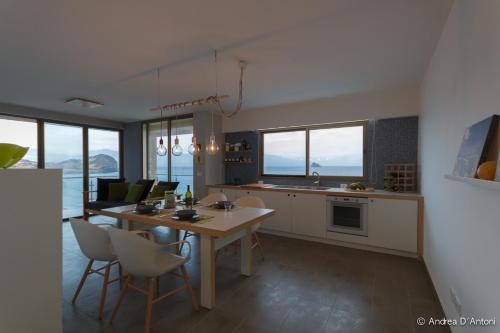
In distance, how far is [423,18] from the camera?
77.3 inches

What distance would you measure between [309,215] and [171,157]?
150 inches

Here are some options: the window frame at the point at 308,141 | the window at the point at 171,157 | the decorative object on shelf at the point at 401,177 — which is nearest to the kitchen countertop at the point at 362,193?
the decorative object on shelf at the point at 401,177

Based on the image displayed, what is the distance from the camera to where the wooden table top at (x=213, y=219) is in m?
2.05

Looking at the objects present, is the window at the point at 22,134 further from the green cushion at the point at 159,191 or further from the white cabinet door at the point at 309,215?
the white cabinet door at the point at 309,215

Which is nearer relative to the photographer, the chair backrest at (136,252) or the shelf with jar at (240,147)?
the chair backrest at (136,252)

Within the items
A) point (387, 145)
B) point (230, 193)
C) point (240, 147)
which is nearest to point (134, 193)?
point (230, 193)

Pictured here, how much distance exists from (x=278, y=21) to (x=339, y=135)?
289cm

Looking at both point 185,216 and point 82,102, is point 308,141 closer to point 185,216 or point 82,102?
point 185,216

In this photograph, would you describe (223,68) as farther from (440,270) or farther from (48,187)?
(440,270)

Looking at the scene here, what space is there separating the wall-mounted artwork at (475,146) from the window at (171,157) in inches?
197

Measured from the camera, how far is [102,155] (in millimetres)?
6457

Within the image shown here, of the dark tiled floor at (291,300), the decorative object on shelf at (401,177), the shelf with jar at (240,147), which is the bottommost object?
the dark tiled floor at (291,300)

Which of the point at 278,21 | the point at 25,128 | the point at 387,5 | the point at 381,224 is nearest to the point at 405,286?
the point at 381,224

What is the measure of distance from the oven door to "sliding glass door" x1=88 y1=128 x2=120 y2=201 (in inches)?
212
